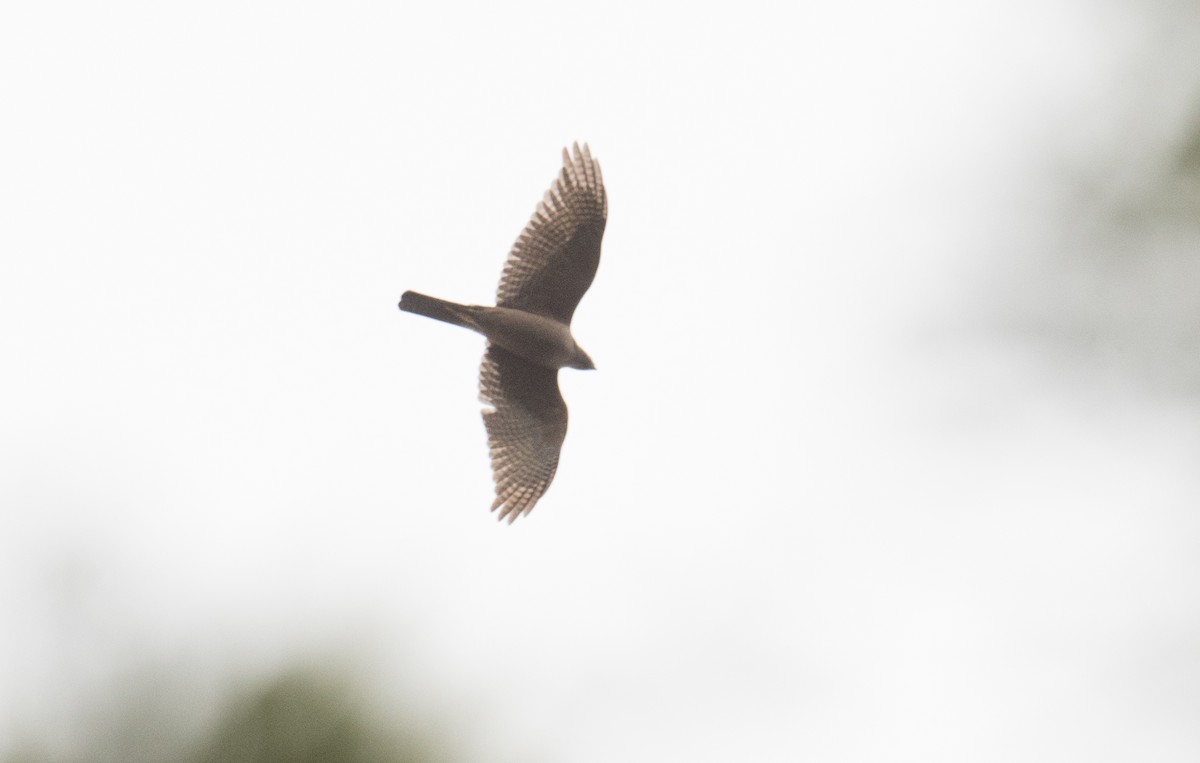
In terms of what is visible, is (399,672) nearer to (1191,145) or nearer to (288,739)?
(288,739)

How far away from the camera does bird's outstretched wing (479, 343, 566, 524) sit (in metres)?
11.0

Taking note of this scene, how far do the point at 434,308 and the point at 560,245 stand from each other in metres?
1.19

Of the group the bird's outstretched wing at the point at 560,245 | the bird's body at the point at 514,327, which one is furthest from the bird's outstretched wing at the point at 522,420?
the bird's outstretched wing at the point at 560,245

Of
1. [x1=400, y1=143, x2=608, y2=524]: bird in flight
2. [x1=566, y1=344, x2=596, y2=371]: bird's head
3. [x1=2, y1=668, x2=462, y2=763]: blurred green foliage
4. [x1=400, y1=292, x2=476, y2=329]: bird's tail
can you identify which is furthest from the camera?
[x1=2, y1=668, x2=462, y2=763]: blurred green foliage

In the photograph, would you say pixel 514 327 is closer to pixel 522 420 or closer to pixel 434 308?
pixel 434 308

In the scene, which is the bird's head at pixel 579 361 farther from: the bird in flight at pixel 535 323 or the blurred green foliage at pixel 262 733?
the blurred green foliage at pixel 262 733

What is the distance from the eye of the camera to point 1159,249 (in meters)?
17.4

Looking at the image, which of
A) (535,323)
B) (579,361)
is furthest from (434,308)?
(579,361)

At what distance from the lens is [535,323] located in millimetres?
10711

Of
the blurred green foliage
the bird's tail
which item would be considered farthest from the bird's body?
the blurred green foliage

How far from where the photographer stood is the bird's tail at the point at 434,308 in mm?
10539

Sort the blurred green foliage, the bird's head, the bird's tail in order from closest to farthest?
1. the bird's tail
2. the bird's head
3. the blurred green foliage

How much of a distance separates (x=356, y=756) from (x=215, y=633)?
3.11 m

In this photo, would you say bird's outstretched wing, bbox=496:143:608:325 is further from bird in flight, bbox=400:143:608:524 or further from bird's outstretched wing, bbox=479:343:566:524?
bird's outstretched wing, bbox=479:343:566:524
